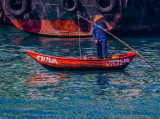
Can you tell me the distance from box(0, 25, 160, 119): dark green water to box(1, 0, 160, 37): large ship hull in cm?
794

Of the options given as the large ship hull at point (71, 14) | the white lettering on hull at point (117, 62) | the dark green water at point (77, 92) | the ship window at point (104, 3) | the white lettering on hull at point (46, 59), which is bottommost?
the dark green water at point (77, 92)

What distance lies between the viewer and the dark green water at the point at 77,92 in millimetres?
9227

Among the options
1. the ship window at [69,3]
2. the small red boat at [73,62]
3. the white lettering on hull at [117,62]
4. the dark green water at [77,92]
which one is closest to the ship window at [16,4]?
the ship window at [69,3]

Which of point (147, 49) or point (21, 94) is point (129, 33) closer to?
point (147, 49)

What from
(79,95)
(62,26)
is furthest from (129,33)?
(79,95)

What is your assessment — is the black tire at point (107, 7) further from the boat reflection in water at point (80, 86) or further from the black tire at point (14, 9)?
the boat reflection in water at point (80, 86)

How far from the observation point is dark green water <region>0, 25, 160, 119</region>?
9.23 metres

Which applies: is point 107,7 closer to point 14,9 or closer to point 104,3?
point 104,3

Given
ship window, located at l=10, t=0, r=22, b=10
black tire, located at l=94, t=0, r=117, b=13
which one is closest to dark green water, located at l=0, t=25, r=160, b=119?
black tire, located at l=94, t=0, r=117, b=13

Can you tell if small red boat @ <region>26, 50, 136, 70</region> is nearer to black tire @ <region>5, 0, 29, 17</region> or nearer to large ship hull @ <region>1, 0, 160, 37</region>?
large ship hull @ <region>1, 0, 160, 37</region>

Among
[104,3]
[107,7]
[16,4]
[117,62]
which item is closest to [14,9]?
[16,4]

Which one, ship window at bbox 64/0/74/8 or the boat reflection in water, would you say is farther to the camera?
ship window at bbox 64/0/74/8

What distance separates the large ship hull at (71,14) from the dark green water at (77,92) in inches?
312

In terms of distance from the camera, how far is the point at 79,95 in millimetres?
10727
